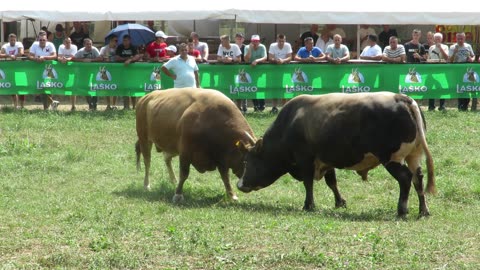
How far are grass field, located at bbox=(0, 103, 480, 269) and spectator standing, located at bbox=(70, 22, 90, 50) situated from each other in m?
10.8

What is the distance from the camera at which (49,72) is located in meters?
22.7

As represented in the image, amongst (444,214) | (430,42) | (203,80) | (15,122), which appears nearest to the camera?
(444,214)

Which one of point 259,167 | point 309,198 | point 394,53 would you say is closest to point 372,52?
point 394,53

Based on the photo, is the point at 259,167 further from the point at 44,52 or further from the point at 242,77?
the point at 44,52

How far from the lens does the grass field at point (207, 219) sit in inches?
354

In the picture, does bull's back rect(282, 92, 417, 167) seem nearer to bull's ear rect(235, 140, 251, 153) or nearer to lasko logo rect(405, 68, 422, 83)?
bull's ear rect(235, 140, 251, 153)

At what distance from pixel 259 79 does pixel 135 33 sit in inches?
199

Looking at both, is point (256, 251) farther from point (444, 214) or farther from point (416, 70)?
point (416, 70)

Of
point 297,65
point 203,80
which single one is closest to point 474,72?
point 297,65

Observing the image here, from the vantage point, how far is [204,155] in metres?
12.8

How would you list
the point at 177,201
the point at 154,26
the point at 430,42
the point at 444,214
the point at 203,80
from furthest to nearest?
the point at 154,26 < the point at 430,42 < the point at 203,80 < the point at 177,201 < the point at 444,214

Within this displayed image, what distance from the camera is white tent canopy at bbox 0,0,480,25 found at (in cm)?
2422

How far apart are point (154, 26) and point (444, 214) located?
21395mm

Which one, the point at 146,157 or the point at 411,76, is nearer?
the point at 146,157
